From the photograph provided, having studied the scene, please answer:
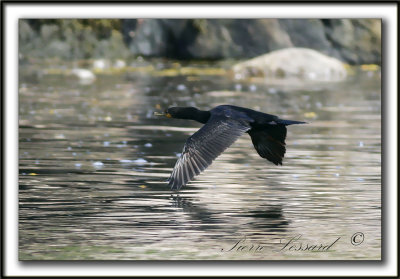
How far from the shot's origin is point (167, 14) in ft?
31.4

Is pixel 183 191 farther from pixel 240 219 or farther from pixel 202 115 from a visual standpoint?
pixel 240 219

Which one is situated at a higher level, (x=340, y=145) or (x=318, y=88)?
(x=318, y=88)

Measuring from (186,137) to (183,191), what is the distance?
4.06m

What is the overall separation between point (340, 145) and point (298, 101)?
5632 mm

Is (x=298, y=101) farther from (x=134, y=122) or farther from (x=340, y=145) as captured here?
(x=340, y=145)

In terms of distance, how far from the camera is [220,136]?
380 inches

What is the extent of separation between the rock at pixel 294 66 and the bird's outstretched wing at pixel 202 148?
14997mm

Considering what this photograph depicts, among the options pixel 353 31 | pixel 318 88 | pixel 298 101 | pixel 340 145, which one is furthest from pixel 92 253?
pixel 353 31

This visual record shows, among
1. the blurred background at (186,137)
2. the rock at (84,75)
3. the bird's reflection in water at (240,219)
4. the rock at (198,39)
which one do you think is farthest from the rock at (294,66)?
the bird's reflection in water at (240,219)

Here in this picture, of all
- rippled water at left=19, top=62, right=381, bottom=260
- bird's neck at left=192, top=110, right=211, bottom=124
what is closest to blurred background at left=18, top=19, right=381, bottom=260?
rippled water at left=19, top=62, right=381, bottom=260

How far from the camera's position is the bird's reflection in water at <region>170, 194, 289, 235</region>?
873 centimetres


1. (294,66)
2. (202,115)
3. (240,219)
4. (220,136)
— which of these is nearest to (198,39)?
(294,66)

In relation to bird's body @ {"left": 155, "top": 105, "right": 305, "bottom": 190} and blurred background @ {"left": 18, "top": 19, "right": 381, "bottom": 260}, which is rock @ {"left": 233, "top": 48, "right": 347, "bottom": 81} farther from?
bird's body @ {"left": 155, "top": 105, "right": 305, "bottom": 190}

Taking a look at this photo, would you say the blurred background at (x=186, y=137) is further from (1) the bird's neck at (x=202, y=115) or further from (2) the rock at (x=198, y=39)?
(1) the bird's neck at (x=202, y=115)
